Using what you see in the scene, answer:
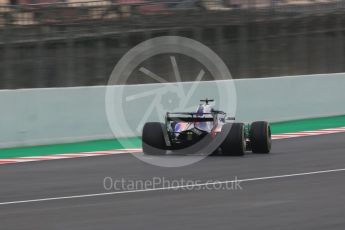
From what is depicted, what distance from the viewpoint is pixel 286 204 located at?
9.75 m

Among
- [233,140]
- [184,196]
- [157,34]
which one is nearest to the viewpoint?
[184,196]

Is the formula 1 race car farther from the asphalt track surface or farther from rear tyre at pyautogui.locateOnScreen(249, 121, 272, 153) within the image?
the asphalt track surface

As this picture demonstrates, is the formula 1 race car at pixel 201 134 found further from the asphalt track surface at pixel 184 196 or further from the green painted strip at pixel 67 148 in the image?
the green painted strip at pixel 67 148

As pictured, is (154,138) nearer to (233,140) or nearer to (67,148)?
(233,140)

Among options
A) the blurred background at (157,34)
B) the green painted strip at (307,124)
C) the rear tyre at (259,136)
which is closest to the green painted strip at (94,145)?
the green painted strip at (307,124)

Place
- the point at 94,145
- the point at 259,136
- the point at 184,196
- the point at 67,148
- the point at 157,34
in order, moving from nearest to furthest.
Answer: the point at 184,196
the point at 259,136
the point at 67,148
the point at 94,145
the point at 157,34

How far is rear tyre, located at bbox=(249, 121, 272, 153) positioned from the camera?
47.4 ft

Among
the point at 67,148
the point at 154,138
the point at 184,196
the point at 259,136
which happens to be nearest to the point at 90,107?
the point at 67,148

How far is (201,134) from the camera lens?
556 inches

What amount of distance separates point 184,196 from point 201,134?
378 centimetres

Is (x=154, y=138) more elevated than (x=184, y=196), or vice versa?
(x=154, y=138)

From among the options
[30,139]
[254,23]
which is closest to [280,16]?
[254,23]

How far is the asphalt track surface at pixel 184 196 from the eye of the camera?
8758 millimetres

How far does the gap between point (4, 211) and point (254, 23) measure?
16.3m
